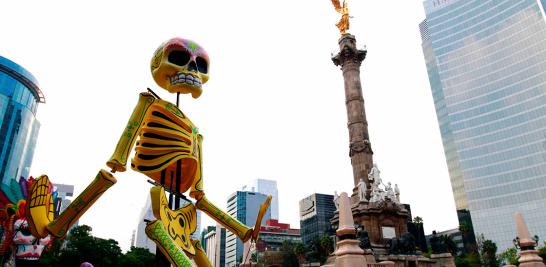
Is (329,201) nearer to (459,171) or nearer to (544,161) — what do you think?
(459,171)

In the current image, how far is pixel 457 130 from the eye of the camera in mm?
73562

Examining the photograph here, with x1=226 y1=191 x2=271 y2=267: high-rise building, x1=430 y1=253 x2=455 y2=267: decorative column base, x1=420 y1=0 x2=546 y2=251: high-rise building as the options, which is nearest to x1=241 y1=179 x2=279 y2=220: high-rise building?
x1=226 y1=191 x2=271 y2=267: high-rise building

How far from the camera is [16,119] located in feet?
185

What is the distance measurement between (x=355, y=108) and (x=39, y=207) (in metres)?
23.1

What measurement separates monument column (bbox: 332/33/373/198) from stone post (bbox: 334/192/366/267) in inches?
617

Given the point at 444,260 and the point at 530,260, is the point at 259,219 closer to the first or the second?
the point at 530,260

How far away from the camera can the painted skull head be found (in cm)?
1070

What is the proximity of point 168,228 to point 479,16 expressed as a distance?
275ft

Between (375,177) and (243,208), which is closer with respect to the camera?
(375,177)

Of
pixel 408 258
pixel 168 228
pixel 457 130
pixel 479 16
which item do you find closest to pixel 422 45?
pixel 479 16

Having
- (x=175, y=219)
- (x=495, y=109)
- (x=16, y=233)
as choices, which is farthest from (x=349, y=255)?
(x=495, y=109)

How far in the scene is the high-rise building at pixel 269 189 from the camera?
499 feet

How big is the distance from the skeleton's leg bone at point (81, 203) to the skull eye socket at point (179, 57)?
3.69 meters

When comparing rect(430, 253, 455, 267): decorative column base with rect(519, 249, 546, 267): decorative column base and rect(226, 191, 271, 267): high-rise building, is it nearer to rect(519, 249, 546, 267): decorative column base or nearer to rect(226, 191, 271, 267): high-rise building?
rect(519, 249, 546, 267): decorative column base
